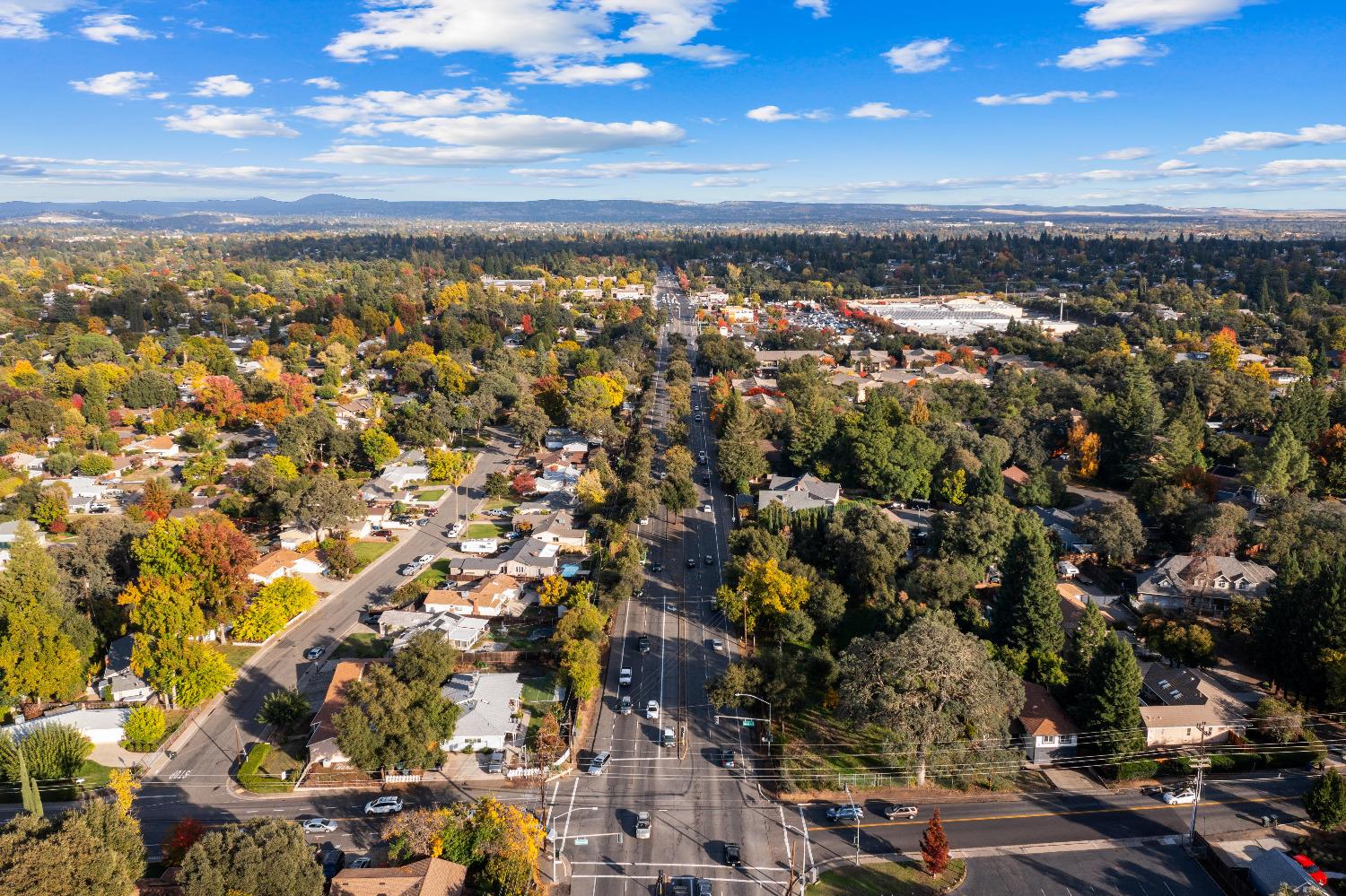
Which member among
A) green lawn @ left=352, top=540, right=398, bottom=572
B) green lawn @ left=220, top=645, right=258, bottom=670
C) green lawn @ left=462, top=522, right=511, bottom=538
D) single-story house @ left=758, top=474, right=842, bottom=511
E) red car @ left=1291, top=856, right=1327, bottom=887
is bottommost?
green lawn @ left=220, top=645, right=258, bottom=670

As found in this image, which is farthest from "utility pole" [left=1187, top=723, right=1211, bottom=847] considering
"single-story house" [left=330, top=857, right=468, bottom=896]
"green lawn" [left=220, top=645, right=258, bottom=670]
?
"green lawn" [left=220, top=645, right=258, bottom=670]

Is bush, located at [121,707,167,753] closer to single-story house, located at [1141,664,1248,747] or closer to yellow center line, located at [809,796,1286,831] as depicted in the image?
yellow center line, located at [809,796,1286,831]

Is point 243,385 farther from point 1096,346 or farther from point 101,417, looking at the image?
point 1096,346

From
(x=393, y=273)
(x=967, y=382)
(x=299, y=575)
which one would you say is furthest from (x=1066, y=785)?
(x=393, y=273)

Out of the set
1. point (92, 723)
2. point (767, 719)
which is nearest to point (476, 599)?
point (92, 723)

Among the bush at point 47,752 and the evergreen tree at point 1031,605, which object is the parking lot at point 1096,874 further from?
the bush at point 47,752
